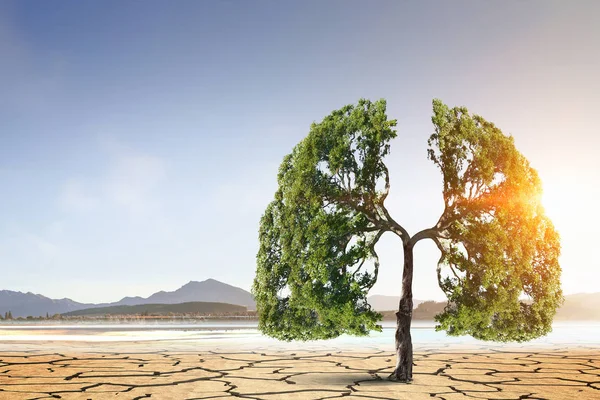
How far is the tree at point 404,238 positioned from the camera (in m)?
11.5

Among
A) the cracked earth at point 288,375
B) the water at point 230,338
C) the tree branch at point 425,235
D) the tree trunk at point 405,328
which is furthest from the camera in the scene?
the water at point 230,338

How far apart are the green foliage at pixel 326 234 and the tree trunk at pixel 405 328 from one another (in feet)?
2.24

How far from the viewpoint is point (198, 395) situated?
9.71 m

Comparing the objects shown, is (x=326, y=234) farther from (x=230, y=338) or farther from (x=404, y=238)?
(x=230, y=338)

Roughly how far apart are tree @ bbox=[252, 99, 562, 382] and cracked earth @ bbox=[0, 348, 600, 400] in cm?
97

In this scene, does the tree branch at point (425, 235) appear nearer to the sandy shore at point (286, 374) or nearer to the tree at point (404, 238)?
the tree at point (404, 238)

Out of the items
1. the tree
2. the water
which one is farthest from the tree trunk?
the water

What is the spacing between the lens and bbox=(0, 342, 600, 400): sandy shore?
1007cm

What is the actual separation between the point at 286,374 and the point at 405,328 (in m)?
2.56

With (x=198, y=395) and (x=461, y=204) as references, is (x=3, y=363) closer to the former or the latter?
(x=198, y=395)

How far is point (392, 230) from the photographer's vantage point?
12.6 m

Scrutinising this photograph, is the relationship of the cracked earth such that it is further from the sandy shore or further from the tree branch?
the tree branch

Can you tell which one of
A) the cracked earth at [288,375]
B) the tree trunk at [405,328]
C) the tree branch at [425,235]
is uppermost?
the tree branch at [425,235]

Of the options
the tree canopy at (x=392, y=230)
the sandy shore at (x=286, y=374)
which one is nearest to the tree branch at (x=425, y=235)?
the tree canopy at (x=392, y=230)
